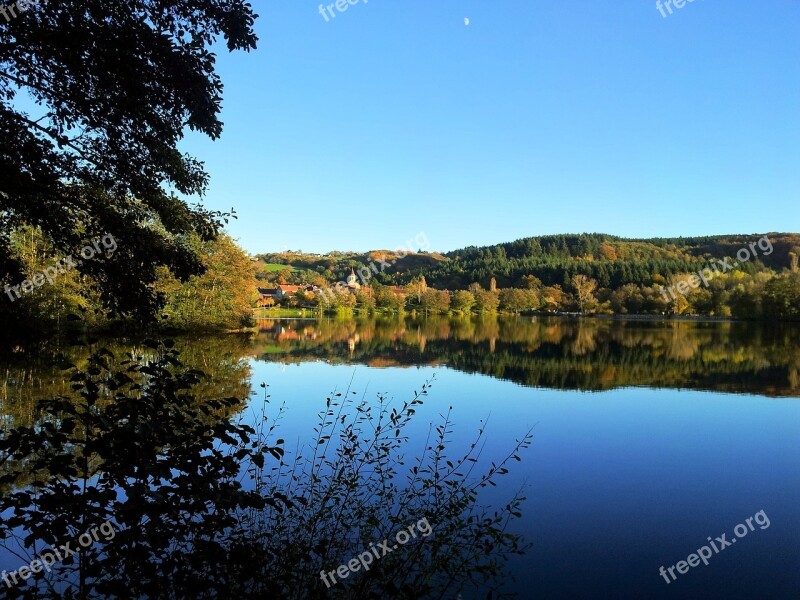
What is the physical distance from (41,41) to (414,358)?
2355 cm

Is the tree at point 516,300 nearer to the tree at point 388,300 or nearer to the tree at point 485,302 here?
the tree at point 485,302

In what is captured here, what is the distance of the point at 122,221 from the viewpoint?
5277 millimetres

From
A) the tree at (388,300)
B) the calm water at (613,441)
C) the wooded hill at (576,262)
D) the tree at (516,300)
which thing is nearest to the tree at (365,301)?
the tree at (388,300)

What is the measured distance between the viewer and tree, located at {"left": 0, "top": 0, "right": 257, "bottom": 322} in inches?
185

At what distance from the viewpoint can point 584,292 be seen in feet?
359
